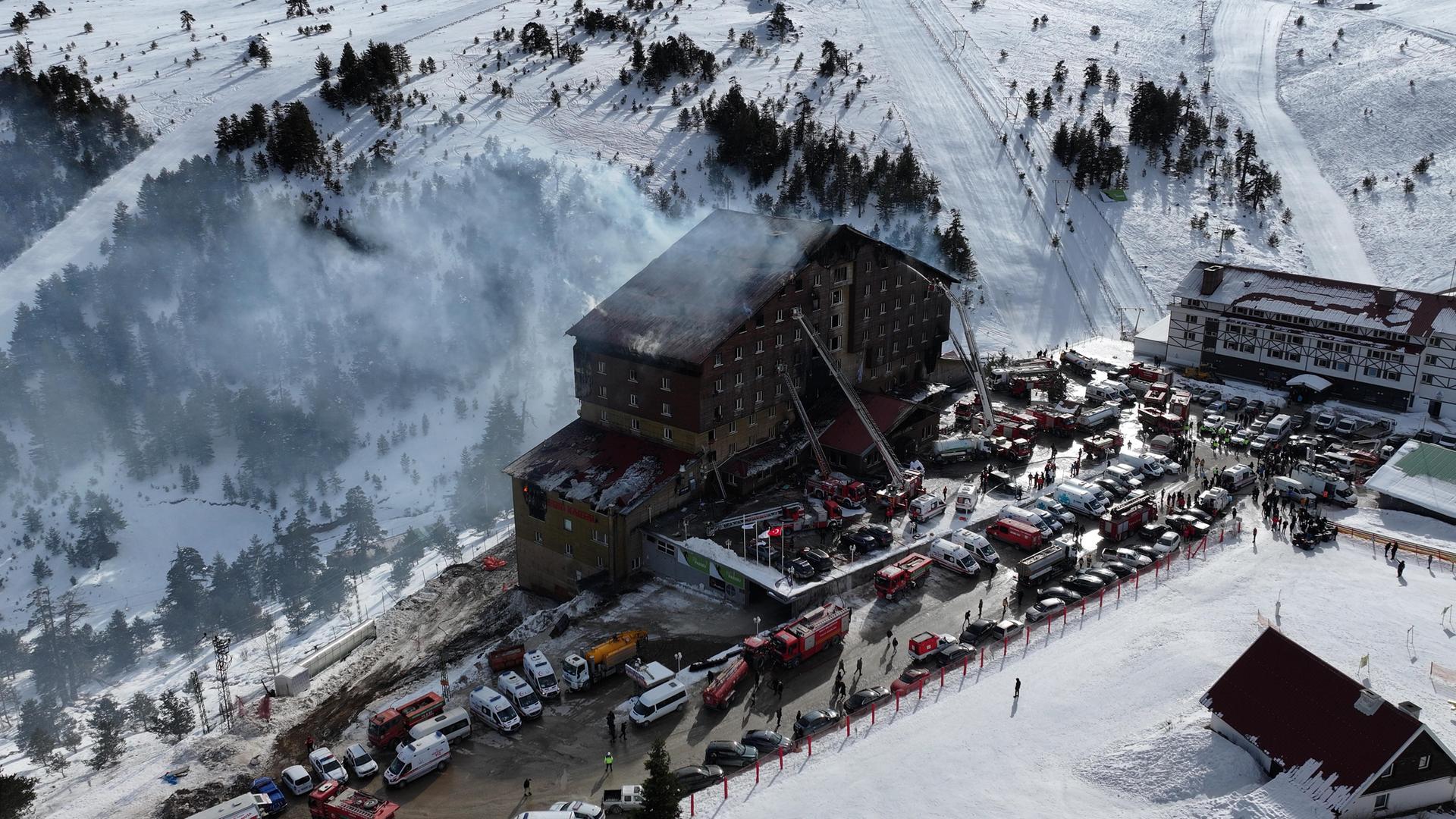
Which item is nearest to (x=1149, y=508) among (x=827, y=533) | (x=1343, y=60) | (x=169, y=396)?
(x=827, y=533)

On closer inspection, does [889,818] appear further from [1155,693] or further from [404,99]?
[404,99]

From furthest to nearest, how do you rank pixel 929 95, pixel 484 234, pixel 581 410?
pixel 929 95
pixel 484 234
pixel 581 410

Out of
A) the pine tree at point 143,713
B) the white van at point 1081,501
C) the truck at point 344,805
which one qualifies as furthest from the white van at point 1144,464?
the pine tree at point 143,713

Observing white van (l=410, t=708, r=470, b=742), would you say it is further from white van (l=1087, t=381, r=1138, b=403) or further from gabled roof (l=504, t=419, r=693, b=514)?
white van (l=1087, t=381, r=1138, b=403)

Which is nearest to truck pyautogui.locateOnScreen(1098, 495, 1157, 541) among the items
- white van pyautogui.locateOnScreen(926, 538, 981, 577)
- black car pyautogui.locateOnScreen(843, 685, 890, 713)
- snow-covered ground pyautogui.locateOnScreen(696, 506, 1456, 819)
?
snow-covered ground pyautogui.locateOnScreen(696, 506, 1456, 819)

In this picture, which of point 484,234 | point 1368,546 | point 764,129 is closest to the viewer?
point 1368,546

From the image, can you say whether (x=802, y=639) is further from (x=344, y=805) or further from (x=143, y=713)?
(x=143, y=713)
